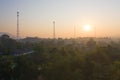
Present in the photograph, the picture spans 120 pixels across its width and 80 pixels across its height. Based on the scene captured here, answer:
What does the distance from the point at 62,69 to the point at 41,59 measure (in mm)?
11466

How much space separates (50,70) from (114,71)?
4187 mm

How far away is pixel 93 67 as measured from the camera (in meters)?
21.5

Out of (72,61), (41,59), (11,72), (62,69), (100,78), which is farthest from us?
(41,59)

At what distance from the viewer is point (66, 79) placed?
19.9 m

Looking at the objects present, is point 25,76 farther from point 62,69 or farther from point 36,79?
point 62,69

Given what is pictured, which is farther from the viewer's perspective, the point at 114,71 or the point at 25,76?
the point at 25,76

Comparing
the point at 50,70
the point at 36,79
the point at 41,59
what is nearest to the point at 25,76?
the point at 36,79

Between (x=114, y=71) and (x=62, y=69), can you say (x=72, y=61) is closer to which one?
(x=62, y=69)

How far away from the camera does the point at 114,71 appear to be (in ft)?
65.7

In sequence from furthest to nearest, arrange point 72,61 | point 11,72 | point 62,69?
point 11,72 → point 72,61 → point 62,69

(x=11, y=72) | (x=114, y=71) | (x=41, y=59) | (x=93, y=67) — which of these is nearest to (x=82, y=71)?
(x=93, y=67)

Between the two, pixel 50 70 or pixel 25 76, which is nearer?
pixel 50 70

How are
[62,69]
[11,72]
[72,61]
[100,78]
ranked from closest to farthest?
[100,78] < [62,69] < [72,61] < [11,72]

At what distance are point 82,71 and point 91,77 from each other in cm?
123
